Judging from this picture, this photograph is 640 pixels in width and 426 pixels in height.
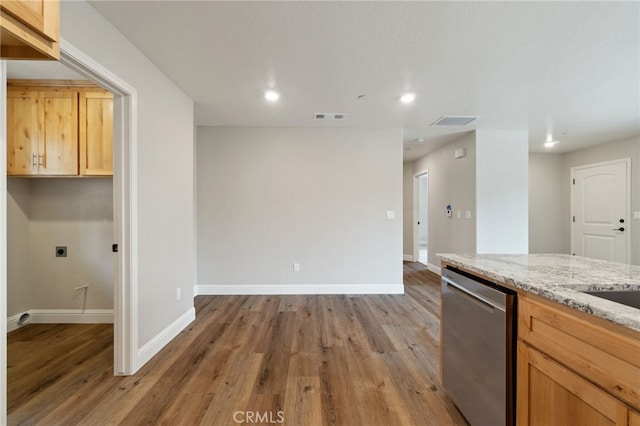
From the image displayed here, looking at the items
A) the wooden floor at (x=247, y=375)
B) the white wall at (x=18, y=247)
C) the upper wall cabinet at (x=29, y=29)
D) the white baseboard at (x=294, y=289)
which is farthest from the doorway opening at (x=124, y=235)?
the white baseboard at (x=294, y=289)

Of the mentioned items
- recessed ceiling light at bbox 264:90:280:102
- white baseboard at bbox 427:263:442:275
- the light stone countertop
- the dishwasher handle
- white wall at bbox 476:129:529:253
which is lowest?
white baseboard at bbox 427:263:442:275

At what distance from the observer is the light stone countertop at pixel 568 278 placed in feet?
2.75

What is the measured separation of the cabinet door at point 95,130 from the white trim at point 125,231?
0.61 m

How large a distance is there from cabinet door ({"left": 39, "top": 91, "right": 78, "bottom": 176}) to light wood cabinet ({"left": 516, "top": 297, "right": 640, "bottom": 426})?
11.7ft

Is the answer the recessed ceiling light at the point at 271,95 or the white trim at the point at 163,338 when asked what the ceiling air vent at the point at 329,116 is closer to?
the recessed ceiling light at the point at 271,95

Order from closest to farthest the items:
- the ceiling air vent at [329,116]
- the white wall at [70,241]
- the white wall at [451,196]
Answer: the white wall at [70,241]
the ceiling air vent at [329,116]
the white wall at [451,196]

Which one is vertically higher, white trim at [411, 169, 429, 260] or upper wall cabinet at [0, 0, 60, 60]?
upper wall cabinet at [0, 0, 60, 60]

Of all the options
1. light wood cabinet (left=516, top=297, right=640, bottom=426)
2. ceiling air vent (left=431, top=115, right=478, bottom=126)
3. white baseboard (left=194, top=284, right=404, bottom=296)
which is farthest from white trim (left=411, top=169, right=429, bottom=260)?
light wood cabinet (left=516, top=297, right=640, bottom=426)

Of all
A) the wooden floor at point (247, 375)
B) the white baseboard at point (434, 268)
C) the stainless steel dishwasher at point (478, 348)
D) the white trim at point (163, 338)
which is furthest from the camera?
the white baseboard at point (434, 268)

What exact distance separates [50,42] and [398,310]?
11.9ft

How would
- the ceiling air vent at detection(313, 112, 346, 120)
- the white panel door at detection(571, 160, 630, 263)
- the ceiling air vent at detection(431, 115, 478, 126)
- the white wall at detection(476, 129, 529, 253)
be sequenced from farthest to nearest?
the white panel door at detection(571, 160, 630, 263)
the white wall at detection(476, 129, 529, 253)
the ceiling air vent at detection(431, 115, 478, 126)
the ceiling air vent at detection(313, 112, 346, 120)

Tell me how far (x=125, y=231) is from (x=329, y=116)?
8.68 ft

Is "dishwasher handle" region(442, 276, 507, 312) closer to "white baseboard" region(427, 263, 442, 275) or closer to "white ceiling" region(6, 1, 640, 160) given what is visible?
"white ceiling" region(6, 1, 640, 160)

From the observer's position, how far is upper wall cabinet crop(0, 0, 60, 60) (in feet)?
2.83
